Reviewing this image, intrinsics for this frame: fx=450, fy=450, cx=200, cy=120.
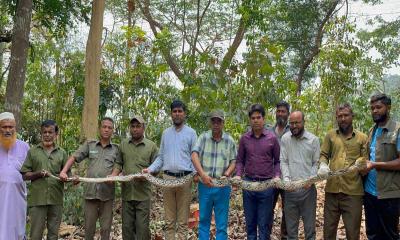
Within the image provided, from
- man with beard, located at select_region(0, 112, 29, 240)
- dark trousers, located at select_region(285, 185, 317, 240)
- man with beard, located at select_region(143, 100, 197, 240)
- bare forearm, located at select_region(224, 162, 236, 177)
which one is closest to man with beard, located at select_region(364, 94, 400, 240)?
dark trousers, located at select_region(285, 185, 317, 240)

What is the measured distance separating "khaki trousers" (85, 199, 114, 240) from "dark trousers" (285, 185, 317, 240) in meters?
2.01

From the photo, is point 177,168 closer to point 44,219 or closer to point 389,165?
point 44,219

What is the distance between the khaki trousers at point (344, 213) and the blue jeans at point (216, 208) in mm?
1082

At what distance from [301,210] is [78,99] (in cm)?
632

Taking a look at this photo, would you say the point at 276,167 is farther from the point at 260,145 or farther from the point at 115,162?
the point at 115,162

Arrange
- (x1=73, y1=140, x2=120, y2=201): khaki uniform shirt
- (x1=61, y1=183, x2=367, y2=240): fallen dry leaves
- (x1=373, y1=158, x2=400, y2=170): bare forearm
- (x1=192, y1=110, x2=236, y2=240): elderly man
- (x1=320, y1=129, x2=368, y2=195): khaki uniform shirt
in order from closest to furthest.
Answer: (x1=373, y1=158, x2=400, y2=170): bare forearm
(x1=320, y1=129, x2=368, y2=195): khaki uniform shirt
(x1=192, y1=110, x2=236, y2=240): elderly man
(x1=73, y1=140, x2=120, y2=201): khaki uniform shirt
(x1=61, y1=183, x2=367, y2=240): fallen dry leaves

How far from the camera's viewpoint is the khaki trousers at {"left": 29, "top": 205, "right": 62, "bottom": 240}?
487 centimetres

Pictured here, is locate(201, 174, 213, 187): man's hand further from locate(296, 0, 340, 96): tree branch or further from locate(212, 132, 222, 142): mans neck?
locate(296, 0, 340, 96): tree branch

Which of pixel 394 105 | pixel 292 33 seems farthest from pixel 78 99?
pixel 394 105

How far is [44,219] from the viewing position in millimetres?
4934

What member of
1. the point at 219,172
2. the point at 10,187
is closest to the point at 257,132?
the point at 219,172

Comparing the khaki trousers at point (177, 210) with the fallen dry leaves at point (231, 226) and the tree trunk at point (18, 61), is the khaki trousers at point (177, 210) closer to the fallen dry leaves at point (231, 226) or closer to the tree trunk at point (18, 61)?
the fallen dry leaves at point (231, 226)

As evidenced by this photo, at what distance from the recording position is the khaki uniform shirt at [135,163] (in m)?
5.09

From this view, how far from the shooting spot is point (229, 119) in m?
7.74
